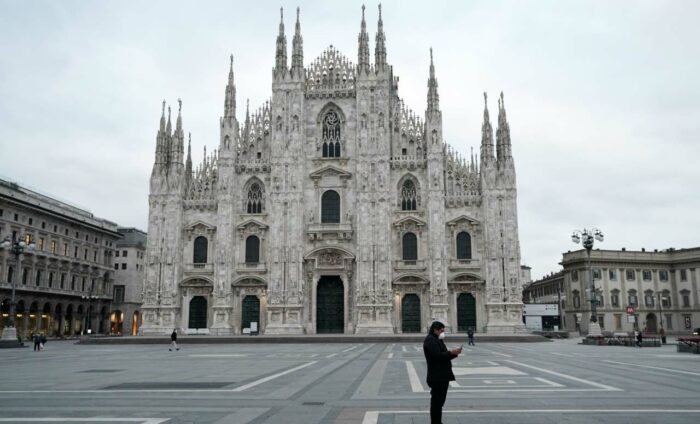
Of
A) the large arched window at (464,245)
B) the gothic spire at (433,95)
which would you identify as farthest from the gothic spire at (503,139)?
the large arched window at (464,245)

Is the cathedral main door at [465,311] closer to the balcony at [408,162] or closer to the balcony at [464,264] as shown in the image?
the balcony at [464,264]

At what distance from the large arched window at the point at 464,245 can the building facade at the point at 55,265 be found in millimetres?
36350

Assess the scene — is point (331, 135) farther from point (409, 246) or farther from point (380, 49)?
point (409, 246)

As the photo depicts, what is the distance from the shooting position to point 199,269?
5278 centimetres

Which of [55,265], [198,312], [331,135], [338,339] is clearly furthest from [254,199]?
[55,265]

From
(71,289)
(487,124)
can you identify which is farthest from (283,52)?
(71,289)

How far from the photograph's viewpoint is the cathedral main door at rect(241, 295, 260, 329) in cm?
5175

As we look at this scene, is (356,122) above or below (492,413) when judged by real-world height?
above

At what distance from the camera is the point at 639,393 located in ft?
39.9

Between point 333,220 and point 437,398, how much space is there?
44.5 m

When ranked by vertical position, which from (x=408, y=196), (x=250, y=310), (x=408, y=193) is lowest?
(x=250, y=310)

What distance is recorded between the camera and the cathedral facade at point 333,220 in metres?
50.3

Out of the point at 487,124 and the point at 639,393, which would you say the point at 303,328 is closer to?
the point at 487,124

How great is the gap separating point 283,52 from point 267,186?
1220cm
